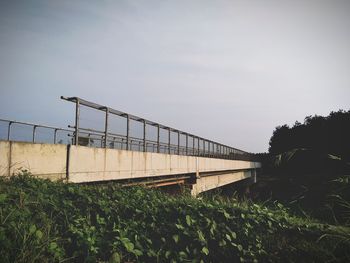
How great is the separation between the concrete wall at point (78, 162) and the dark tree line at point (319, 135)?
121 feet

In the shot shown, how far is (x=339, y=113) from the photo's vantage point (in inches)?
2153

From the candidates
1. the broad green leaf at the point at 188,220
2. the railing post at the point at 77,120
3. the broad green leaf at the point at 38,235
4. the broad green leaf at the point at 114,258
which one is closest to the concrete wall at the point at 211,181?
the railing post at the point at 77,120

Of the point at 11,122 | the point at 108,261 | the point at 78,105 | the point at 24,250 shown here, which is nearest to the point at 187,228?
the point at 108,261

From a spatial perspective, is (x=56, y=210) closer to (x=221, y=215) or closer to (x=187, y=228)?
(x=187, y=228)

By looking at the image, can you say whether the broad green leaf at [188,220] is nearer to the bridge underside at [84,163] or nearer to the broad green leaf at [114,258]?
the broad green leaf at [114,258]

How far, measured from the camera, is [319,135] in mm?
54000

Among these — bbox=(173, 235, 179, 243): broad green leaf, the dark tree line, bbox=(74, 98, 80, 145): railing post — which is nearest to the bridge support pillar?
bbox=(74, 98, 80, 145): railing post

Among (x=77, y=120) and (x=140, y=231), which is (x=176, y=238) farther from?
(x=77, y=120)

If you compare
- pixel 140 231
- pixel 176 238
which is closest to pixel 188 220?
pixel 176 238

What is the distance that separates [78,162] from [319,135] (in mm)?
55689

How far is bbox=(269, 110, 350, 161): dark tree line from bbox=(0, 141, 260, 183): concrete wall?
36862mm

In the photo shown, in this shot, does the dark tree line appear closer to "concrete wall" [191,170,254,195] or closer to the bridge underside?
"concrete wall" [191,170,254,195]

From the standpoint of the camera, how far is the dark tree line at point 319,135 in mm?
47406

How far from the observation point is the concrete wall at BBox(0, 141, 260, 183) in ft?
21.3
